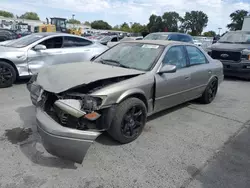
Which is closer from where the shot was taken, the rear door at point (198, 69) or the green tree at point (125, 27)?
the rear door at point (198, 69)

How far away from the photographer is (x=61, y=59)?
20.9 feet

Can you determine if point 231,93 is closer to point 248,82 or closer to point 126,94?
point 248,82

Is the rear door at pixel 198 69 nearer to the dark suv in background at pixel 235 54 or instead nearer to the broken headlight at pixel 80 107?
the broken headlight at pixel 80 107

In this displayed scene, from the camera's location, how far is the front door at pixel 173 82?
362 centimetres

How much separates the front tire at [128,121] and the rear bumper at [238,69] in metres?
5.96

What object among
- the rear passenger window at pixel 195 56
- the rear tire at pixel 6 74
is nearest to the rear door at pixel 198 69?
the rear passenger window at pixel 195 56

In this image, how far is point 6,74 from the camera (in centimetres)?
560

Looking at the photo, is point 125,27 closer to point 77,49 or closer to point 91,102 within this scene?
point 77,49

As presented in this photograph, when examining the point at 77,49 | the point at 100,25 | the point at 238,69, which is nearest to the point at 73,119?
the point at 77,49

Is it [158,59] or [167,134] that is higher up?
[158,59]

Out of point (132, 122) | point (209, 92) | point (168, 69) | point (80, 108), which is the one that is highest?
point (168, 69)

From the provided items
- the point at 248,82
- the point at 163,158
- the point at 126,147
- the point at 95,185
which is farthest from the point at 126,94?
the point at 248,82

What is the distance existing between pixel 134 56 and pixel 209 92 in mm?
2348

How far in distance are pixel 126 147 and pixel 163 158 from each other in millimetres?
551
